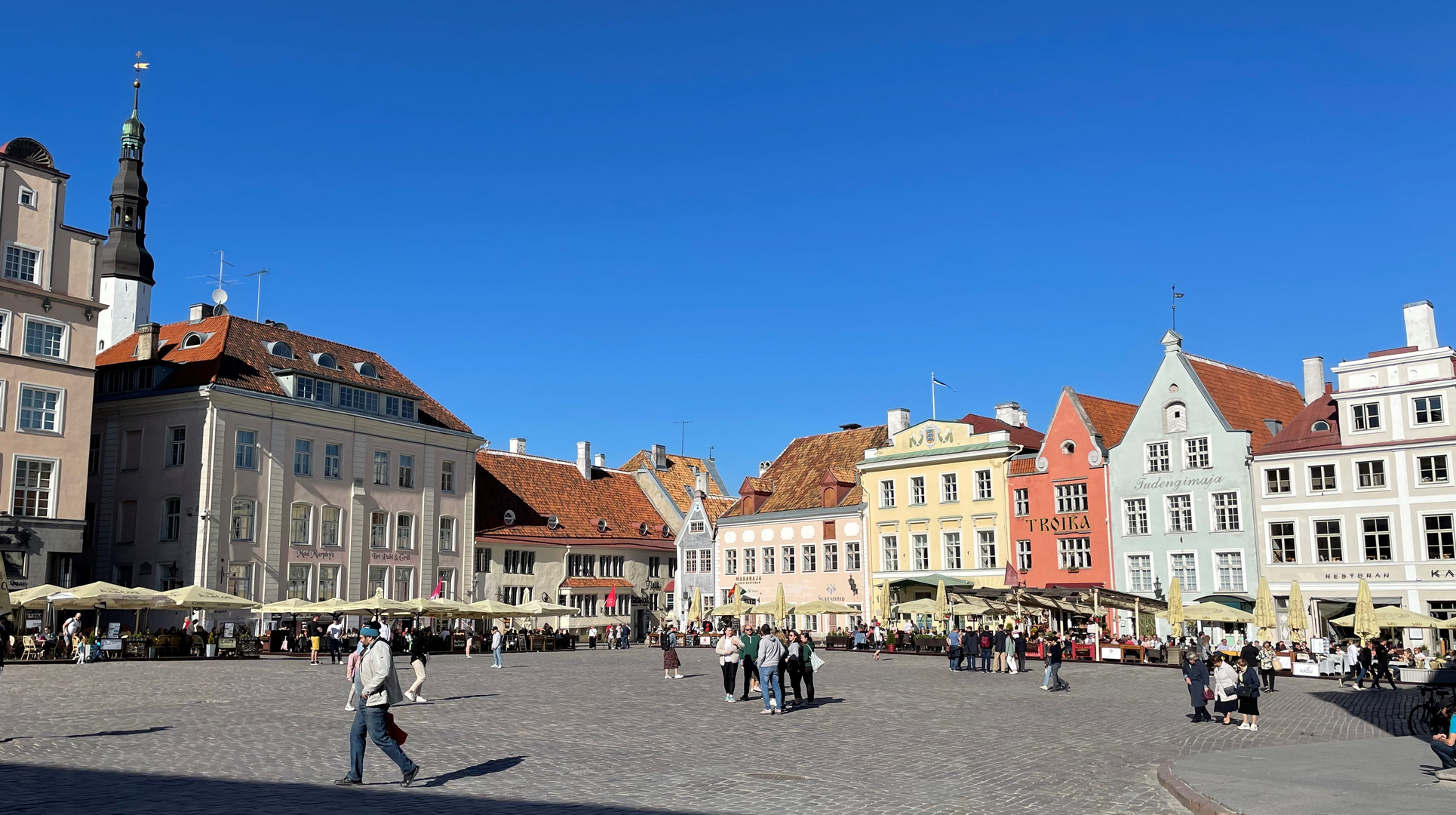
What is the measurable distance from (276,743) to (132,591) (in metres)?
28.4

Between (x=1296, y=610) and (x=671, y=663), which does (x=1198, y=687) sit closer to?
(x=671, y=663)

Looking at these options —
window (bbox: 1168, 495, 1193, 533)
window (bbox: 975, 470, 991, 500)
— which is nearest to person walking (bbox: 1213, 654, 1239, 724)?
window (bbox: 1168, 495, 1193, 533)

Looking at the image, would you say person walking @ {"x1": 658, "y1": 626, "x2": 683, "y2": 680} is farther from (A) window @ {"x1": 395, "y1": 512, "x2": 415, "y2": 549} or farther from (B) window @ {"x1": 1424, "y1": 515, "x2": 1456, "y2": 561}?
(A) window @ {"x1": 395, "y1": 512, "x2": 415, "y2": 549}

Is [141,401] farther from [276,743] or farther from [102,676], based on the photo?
[276,743]

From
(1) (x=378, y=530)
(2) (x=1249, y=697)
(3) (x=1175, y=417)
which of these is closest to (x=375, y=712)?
(2) (x=1249, y=697)

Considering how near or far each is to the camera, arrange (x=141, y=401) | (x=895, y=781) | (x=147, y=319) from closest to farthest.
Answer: (x=895, y=781) → (x=141, y=401) → (x=147, y=319)

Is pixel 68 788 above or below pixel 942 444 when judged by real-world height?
below

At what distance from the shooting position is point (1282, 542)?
157ft

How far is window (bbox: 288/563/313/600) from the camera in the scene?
55.1m

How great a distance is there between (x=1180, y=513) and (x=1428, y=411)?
33.0ft

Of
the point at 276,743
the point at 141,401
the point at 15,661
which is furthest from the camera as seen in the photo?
the point at 141,401

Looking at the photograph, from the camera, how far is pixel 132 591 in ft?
137

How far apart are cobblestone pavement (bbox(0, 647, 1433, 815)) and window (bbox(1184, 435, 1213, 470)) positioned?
65.6 feet

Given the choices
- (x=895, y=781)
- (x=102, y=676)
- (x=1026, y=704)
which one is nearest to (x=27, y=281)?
(x=102, y=676)
